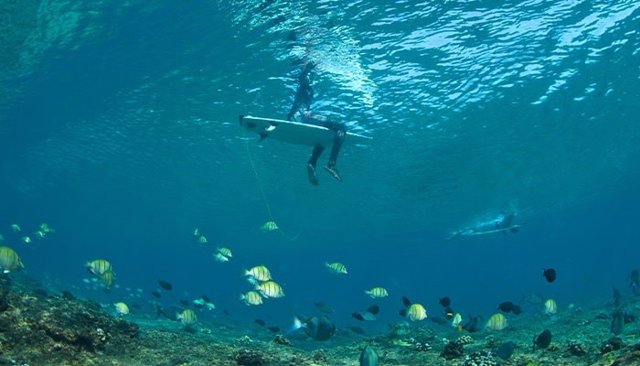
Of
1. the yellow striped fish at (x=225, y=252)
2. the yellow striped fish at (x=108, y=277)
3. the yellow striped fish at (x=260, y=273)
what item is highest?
the yellow striped fish at (x=108, y=277)

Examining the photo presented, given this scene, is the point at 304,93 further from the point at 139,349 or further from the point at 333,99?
the point at 139,349

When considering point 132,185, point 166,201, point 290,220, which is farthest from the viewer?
point 290,220

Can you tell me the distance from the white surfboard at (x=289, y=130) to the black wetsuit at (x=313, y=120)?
0.79ft

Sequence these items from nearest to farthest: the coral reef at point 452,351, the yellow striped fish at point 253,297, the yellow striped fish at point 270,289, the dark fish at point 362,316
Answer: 1. the coral reef at point 452,351
2. the yellow striped fish at point 270,289
3. the dark fish at point 362,316
4. the yellow striped fish at point 253,297

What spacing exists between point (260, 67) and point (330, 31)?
4346 mm

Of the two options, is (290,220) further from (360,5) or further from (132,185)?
(360,5)

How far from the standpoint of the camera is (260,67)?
61.5ft

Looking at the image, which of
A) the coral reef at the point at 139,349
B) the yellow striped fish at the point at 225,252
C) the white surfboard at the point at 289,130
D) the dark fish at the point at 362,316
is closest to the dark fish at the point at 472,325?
the coral reef at the point at 139,349

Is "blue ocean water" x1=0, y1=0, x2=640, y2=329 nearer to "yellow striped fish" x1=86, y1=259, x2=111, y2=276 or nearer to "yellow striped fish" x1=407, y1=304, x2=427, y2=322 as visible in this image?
"yellow striped fish" x1=86, y1=259, x2=111, y2=276

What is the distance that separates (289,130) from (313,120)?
0.88m

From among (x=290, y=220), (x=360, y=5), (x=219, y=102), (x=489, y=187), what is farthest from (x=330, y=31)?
(x=290, y=220)

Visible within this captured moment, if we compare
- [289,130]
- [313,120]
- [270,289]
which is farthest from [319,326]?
[313,120]

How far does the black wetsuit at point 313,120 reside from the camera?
12508 mm

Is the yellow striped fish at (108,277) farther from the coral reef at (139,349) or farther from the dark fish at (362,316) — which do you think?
the dark fish at (362,316)
